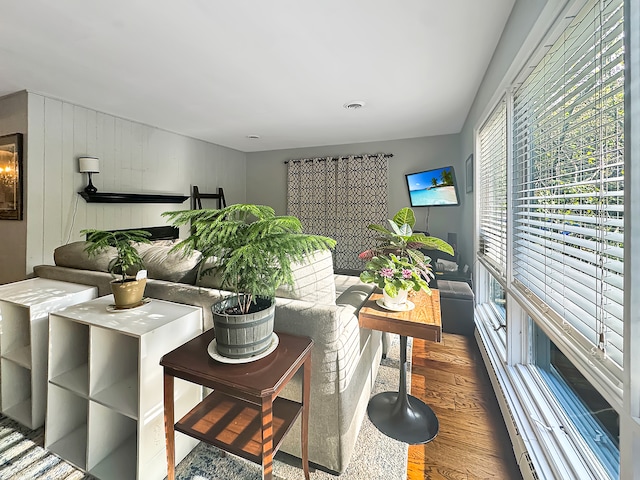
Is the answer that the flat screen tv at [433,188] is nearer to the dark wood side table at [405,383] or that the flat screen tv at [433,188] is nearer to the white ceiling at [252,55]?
the white ceiling at [252,55]

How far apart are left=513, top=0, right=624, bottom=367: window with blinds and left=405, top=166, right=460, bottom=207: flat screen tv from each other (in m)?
2.68

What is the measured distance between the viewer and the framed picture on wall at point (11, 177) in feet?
9.00

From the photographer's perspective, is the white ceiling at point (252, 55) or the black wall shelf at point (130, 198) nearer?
the white ceiling at point (252, 55)

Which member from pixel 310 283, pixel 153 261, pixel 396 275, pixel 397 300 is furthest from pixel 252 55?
pixel 397 300

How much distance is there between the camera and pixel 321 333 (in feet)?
4.16

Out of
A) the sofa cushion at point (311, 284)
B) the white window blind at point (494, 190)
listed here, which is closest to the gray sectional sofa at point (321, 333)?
the sofa cushion at point (311, 284)

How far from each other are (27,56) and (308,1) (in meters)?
→ 2.14

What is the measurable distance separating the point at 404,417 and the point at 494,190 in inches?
70.8

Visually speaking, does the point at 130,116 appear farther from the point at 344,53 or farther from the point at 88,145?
the point at 344,53

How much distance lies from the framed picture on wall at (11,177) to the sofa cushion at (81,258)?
1.35 m

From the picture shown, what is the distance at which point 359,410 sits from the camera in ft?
5.00

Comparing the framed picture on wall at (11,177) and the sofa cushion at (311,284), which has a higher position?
the framed picture on wall at (11,177)

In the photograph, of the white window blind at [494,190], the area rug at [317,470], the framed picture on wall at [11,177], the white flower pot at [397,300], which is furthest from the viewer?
the framed picture on wall at [11,177]

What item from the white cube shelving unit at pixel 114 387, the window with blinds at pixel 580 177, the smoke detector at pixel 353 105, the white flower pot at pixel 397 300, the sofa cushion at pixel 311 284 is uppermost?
the smoke detector at pixel 353 105
